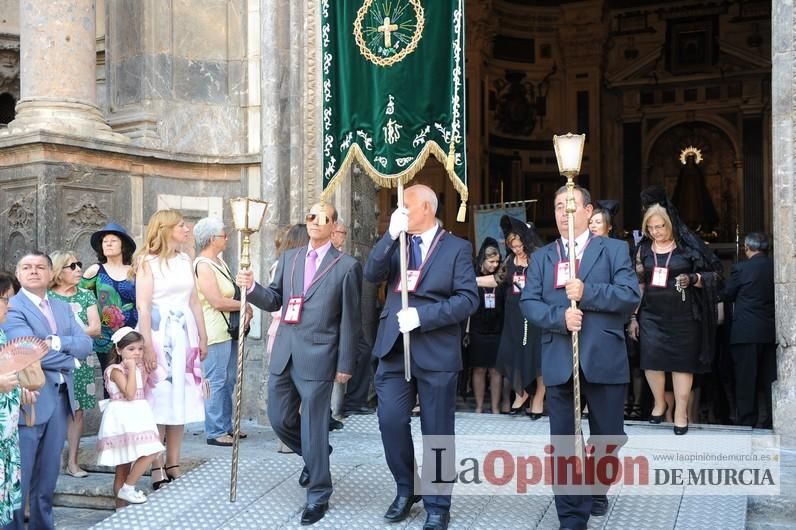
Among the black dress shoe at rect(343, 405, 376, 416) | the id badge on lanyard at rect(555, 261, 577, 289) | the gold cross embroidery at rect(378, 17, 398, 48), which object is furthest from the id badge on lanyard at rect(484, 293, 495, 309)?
the id badge on lanyard at rect(555, 261, 577, 289)

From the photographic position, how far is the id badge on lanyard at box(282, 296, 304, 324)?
568 centimetres

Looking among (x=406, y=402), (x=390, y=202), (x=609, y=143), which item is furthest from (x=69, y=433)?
(x=609, y=143)

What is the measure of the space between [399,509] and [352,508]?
422mm

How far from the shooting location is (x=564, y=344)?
520 centimetres

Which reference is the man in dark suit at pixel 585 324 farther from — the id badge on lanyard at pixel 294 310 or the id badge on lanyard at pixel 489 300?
the id badge on lanyard at pixel 489 300

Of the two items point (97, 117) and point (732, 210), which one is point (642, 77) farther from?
point (97, 117)

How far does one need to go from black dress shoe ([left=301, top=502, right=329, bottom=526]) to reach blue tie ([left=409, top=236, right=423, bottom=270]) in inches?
59.8

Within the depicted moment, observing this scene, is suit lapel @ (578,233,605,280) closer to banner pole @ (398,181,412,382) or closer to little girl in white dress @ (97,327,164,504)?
banner pole @ (398,181,412,382)

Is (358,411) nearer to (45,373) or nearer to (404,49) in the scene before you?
(404,49)

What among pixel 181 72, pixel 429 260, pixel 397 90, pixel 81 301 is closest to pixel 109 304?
pixel 81 301

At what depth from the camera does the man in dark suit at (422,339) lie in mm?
5262

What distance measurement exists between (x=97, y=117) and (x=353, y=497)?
4615mm

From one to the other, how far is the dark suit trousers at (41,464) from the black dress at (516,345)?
165 inches

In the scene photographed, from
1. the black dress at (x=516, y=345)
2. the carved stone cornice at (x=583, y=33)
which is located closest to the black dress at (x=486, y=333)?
the black dress at (x=516, y=345)
